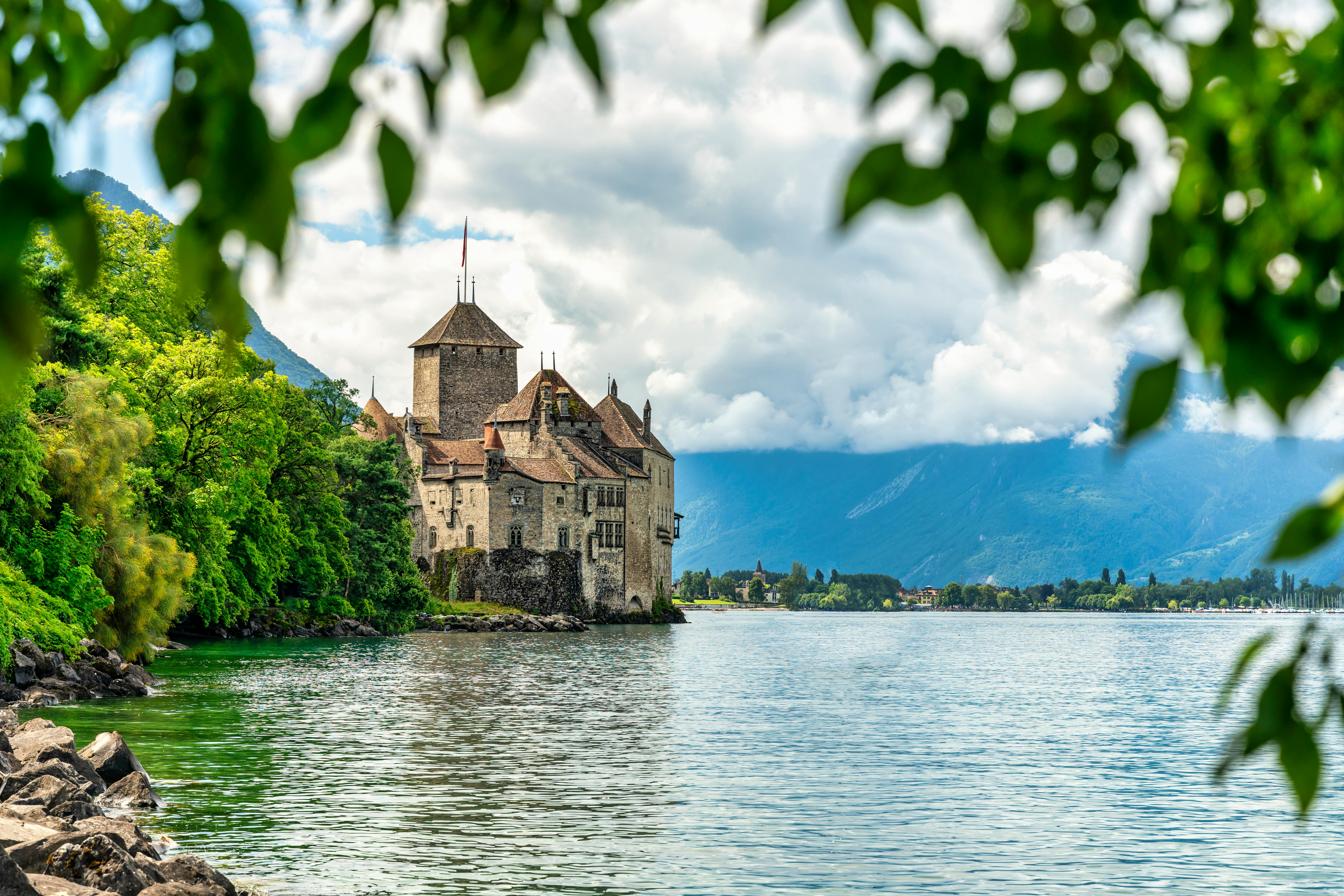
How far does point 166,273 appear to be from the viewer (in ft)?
162

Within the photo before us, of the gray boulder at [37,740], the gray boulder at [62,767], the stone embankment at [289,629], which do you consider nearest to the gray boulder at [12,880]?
the gray boulder at [62,767]

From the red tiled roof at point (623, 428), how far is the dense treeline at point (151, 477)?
39170 millimetres

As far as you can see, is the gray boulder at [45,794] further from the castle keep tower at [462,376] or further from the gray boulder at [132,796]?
the castle keep tower at [462,376]

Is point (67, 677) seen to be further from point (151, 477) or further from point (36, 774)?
point (36, 774)

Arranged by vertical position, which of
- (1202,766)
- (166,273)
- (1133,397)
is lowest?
(1202,766)

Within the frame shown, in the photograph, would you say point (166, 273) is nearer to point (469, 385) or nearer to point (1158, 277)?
point (1158, 277)

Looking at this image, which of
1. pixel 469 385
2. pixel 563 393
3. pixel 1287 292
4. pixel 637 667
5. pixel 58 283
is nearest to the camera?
pixel 1287 292

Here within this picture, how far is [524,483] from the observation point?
100812 millimetres

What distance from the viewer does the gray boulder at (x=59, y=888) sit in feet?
38.5

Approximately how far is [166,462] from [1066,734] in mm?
29116

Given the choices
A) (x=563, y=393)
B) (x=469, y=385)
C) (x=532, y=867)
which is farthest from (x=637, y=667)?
(x=469, y=385)

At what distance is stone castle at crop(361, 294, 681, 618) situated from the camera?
100250mm

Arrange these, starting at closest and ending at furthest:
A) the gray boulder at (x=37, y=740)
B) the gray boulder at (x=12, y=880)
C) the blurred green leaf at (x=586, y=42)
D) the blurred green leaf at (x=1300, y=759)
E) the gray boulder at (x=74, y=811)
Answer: the blurred green leaf at (x=586, y=42)
the blurred green leaf at (x=1300, y=759)
the gray boulder at (x=12, y=880)
the gray boulder at (x=74, y=811)
the gray boulder at (x=37, y=740)

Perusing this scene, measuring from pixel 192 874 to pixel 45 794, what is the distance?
11.9 feet
